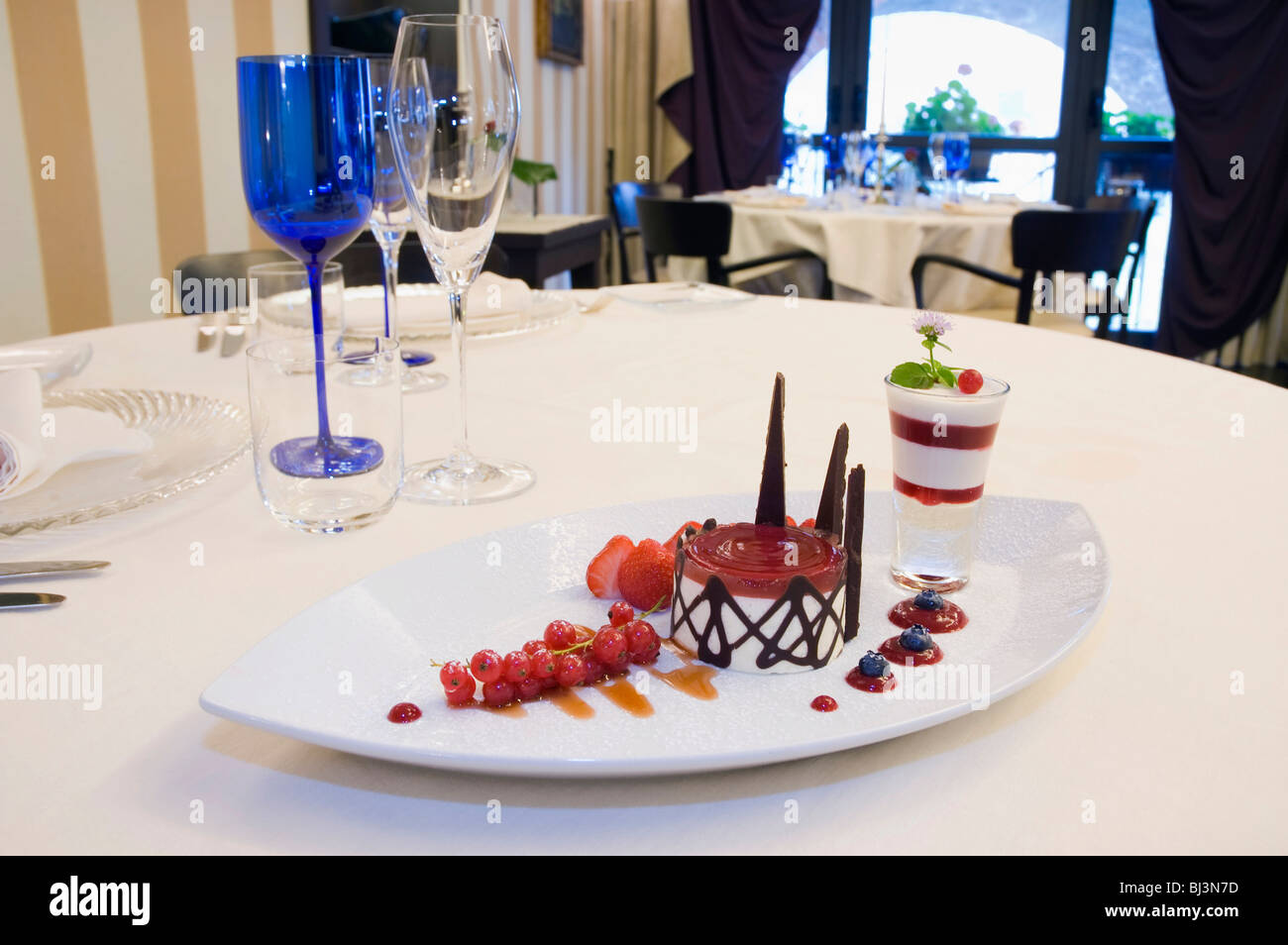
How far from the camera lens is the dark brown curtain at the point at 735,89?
5.19m

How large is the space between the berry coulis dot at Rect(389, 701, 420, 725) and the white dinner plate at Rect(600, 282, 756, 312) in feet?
3.35

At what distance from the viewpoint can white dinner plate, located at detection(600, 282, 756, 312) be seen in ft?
4.60

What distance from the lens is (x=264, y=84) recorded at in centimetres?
69

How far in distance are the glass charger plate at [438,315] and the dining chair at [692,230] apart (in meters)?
1.63

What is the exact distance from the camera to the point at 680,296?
145 centimetres

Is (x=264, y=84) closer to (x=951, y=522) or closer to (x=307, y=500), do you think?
(x=307, y=500)

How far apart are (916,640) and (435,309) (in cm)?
97

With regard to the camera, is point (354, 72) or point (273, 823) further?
point (354, 72)

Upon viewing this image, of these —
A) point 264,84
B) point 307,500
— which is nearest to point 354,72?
point 264,84

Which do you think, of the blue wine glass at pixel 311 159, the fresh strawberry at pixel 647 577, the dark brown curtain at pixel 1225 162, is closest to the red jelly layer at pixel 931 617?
the fresh strawberry at pixel 647 577

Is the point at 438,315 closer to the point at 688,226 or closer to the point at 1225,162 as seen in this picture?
the point at 688,226

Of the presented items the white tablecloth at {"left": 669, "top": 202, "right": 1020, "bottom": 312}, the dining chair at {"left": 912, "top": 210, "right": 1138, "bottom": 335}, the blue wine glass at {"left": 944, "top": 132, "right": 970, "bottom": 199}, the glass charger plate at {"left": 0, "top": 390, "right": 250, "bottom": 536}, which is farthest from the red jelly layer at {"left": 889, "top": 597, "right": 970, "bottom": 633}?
the blue wine glass at {"left": 944, "top": 132, "right": 970, "bottom": 199}

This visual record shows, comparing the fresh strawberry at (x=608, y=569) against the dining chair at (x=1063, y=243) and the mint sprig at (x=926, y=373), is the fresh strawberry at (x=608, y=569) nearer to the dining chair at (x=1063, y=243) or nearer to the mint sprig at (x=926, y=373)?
the mint sprig at (x=926, y=373)
